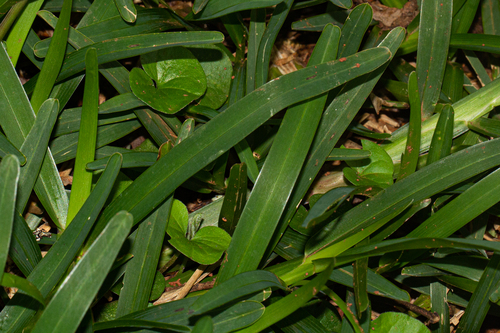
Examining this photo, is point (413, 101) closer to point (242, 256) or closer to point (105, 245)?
point (242, 256)

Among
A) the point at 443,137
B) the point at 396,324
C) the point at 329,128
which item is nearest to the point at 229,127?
the point at 329,128

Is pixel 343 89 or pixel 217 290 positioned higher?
pixel 343 89

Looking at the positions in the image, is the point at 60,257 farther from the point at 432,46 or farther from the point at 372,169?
the point at 432,46

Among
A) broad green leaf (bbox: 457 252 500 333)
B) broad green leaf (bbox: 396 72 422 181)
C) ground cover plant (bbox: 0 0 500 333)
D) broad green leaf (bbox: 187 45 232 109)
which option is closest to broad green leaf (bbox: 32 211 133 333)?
ground cover plant (bbox: 0 0 500 333)

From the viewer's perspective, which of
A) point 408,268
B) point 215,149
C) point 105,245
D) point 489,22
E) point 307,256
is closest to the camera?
point 105,245

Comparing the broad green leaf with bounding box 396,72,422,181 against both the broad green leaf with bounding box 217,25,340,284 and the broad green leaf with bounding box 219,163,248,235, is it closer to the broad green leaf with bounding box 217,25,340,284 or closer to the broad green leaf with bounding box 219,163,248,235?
the broad green leaf with bounding box 217,25,340,284

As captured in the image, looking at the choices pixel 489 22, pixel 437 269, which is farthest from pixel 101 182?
pixel 489 22

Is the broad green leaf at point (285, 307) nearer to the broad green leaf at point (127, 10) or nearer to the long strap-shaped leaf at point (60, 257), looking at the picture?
the long strap-shaped leaf at point (60, 257)
